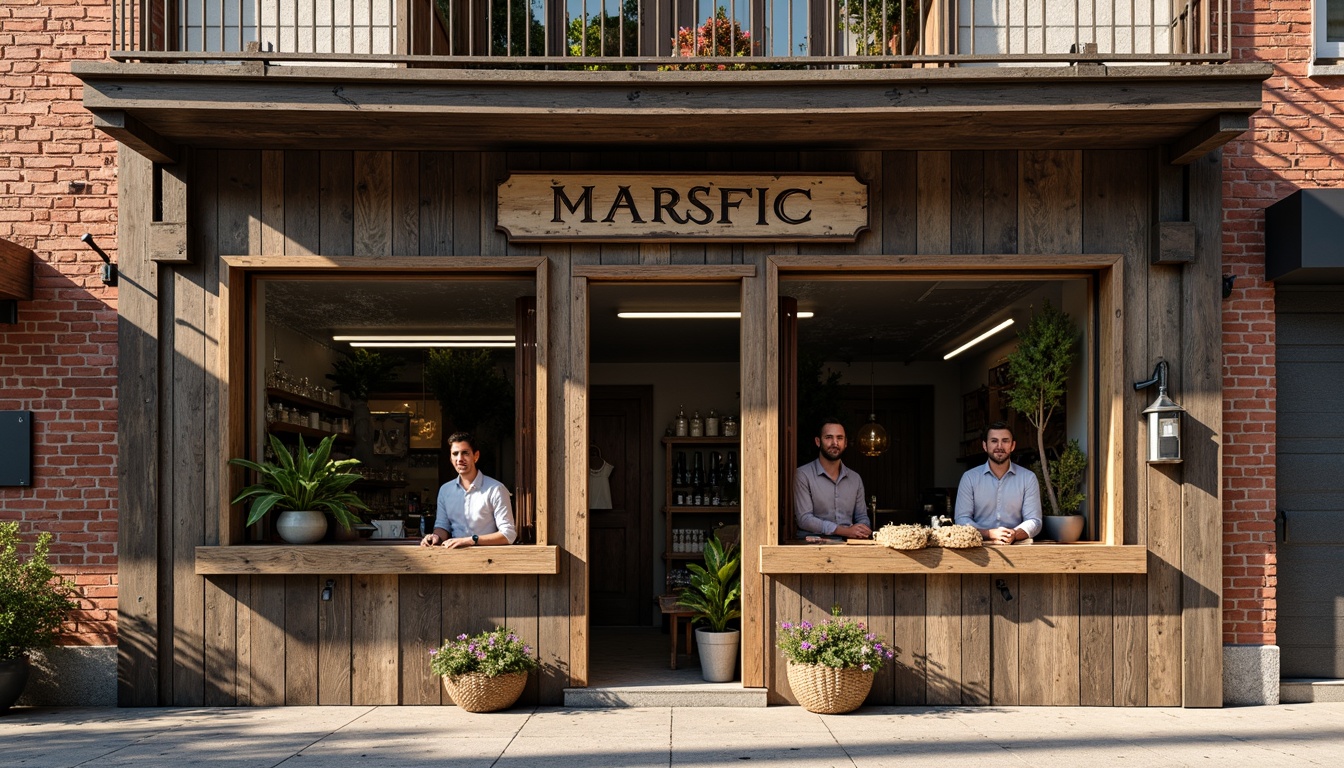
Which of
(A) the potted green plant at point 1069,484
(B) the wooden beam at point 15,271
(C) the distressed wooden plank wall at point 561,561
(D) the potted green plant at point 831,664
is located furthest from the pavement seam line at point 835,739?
(B) the wooden beam at point 15,271

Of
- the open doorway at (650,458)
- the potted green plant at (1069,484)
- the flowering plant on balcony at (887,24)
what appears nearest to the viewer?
the potted green plant at (1069,484)

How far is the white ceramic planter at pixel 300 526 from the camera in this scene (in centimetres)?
755

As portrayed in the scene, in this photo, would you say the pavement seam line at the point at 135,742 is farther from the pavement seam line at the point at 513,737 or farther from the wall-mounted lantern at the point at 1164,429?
the wall-mounted lantern at the point at 1164,429

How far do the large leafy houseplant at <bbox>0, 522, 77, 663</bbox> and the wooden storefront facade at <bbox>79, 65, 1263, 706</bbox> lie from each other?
0.41 m

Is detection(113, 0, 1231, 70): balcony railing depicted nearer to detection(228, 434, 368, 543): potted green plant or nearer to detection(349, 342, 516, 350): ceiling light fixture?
detection(228, 434, 368, 543): potted green plant

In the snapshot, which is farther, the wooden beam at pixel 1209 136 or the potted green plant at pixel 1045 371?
the potted green plant at pixel 1045 371

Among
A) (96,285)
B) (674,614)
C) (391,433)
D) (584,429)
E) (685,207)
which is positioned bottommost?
(674,614)

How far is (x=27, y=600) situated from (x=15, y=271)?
6.55 feet

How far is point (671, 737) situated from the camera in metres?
6.59

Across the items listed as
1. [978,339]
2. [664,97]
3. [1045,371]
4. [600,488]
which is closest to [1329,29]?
[1045,371]

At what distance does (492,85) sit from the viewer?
22.8ft

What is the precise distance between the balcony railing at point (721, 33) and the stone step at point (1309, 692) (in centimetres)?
396

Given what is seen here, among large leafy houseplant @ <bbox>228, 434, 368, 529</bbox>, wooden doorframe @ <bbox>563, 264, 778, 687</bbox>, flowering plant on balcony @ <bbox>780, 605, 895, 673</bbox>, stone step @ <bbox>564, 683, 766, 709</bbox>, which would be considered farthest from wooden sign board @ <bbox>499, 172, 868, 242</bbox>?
stone step @ <bbox>564, 683, 766, 709</bbox>

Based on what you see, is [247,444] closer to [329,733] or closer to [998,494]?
[329,733]
